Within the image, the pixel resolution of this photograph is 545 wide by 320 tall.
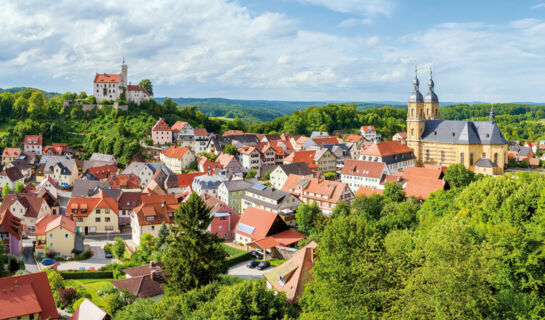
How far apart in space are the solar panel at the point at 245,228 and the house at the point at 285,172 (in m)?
19.1

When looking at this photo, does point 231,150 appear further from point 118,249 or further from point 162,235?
point 118,249

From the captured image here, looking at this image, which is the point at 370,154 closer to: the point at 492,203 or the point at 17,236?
the point at 492,203

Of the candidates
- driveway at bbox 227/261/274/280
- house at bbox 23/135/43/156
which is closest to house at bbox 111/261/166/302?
driveway at bbox 227/261/274/280

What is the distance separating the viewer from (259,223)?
45.2 meters

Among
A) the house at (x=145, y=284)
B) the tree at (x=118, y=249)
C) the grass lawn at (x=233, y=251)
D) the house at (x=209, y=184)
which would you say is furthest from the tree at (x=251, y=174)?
the house at (x=145, y=284)

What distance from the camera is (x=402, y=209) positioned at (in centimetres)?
4212

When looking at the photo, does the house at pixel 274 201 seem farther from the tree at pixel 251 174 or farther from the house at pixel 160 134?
the house at pixel 160 134

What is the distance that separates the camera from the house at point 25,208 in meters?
52.4

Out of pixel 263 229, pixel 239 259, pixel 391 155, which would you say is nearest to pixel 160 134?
pixel 391 155

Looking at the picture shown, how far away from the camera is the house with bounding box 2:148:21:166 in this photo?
3317 inches

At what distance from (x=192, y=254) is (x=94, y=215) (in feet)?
87.7

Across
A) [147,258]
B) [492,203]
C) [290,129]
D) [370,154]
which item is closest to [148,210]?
[147,258]

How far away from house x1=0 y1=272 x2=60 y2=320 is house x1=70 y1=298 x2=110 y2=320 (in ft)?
8.69

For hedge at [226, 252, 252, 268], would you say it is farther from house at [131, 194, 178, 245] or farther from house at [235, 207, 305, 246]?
house at [131, 194, 178, 245]
